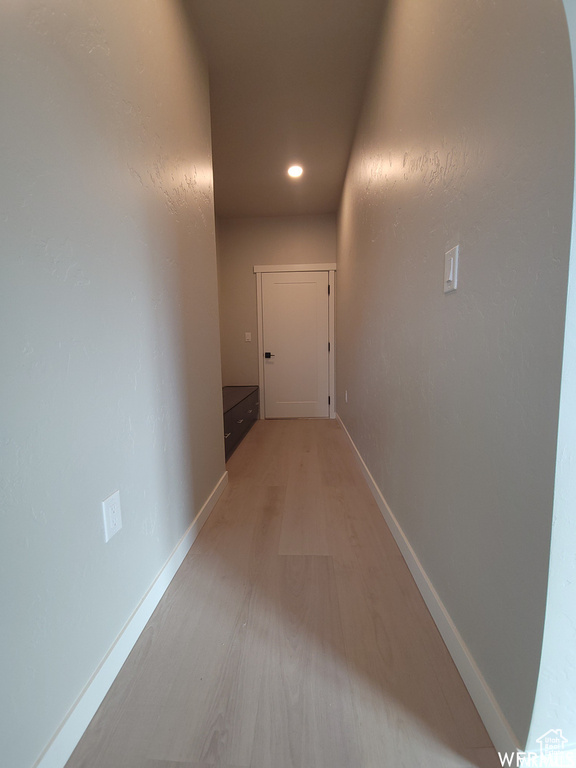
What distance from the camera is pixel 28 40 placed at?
0.63m

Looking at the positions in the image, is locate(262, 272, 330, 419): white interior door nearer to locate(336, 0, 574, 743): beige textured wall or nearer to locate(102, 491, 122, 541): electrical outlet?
locate(336, 0, 574, 743): beige textured wall

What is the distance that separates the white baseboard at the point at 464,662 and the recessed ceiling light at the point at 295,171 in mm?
3024

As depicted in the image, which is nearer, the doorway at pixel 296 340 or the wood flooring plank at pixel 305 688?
the wood flooring plank at pixel 305 688

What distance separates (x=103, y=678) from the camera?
2.65 feet

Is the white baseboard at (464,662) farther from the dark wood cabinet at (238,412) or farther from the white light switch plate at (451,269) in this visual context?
the dark wood cabinet at (238,412)

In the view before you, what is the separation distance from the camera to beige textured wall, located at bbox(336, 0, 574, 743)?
0.54m

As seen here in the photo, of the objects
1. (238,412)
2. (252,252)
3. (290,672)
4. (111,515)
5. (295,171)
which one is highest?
(295,171)

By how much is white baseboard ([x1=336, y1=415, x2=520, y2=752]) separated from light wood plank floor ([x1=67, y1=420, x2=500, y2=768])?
3 centimetres

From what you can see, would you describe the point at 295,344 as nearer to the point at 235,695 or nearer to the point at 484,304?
the point at 484,304

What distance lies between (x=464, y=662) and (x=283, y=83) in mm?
2866

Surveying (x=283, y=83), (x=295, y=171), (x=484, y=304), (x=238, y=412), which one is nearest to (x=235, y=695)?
(x=484, y=304)

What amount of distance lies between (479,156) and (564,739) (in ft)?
3.98

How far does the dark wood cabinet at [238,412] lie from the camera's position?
267 cm

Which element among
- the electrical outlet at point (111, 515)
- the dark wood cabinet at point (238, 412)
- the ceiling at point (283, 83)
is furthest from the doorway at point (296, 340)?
the electrical outlet at point (111, 515)
